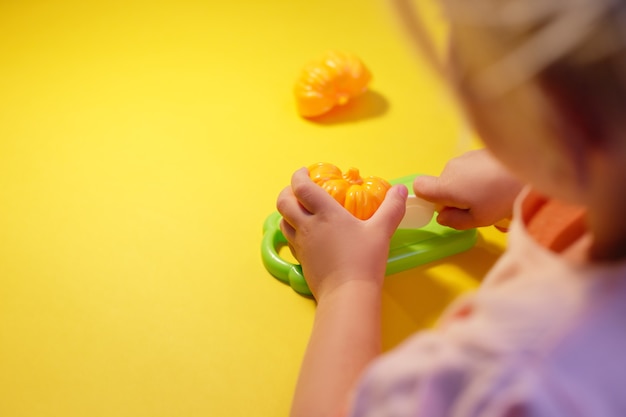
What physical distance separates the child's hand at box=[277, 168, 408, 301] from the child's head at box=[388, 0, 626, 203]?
0.30m

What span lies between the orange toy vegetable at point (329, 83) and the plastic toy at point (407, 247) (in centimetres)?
21

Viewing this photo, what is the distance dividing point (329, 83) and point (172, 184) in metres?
0.24

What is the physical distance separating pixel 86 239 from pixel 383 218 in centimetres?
33

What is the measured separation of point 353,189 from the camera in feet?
2.20

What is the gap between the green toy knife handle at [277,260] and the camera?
67 centimetres

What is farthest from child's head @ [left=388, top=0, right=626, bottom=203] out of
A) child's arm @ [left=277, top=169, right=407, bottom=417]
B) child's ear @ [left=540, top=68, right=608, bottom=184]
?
child's arm @ [left=277, top=169, right=407, bottom=417]

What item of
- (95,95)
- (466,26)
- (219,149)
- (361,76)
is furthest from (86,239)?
(466,26)

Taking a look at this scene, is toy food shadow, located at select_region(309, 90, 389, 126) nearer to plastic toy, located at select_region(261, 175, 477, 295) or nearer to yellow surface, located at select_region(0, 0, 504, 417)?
yellow surface, located at select_region(0, 0, 504, 417)

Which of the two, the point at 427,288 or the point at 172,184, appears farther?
the point at 172,184

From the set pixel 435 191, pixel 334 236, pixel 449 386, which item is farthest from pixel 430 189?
pixel 449 386

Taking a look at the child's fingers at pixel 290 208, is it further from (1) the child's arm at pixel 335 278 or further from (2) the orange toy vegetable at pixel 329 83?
(2) the orange toy vegetable at pixel 329 83

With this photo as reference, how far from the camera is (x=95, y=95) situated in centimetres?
96

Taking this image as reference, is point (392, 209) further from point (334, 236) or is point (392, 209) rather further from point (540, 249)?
point (540, 249)

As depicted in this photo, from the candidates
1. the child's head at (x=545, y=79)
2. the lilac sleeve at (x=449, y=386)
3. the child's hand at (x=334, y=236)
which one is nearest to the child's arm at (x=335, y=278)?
the child's hand at (x=334, y=236)
